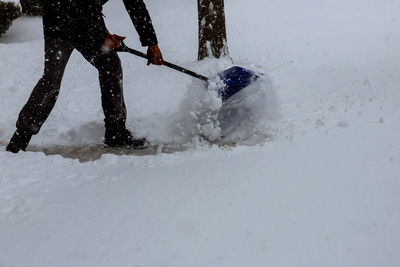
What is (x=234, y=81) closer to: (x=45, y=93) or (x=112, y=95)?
(x=112, y=95)

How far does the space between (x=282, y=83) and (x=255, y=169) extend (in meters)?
1.66

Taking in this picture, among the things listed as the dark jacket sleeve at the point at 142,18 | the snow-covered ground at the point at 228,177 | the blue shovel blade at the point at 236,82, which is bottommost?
the snow-covered ground at the point at 228,177

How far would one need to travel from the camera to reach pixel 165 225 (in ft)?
5.61

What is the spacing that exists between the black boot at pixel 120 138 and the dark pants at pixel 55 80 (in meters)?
0.21

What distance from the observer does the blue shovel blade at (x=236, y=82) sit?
9.75 ft

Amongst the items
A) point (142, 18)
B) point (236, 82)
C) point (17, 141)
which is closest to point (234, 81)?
point (236, 82)

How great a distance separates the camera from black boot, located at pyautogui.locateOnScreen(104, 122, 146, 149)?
9.71 ft

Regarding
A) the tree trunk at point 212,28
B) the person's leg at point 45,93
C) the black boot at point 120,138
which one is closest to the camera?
the person's leg at point 45,93

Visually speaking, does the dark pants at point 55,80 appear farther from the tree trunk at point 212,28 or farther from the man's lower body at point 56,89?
the tree trunk at point 212,28

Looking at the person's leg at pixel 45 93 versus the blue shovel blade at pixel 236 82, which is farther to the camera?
the blue shovel blade at pixel 236 82

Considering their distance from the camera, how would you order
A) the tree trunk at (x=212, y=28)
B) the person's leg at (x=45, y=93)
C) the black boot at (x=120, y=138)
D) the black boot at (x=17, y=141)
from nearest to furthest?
the person's leg at (x=45, y=93) < the black boot at (x=17, y=141) < the black boot at (x=120, y=138) < the tree trunk at (x=212, y=28)

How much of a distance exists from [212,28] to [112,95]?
171 centimetres

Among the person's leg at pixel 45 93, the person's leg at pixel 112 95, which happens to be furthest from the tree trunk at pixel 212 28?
the person's leg at pixel 45 93

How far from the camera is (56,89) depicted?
2.65m
